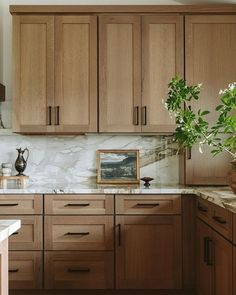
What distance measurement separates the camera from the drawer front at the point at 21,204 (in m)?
3.16

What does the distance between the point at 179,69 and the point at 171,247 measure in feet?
4.91

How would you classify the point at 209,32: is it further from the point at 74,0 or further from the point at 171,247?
the point at 171,247

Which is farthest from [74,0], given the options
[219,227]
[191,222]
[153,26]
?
[219,227]

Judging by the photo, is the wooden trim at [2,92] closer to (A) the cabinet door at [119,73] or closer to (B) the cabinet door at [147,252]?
(A) the cabinet door at [119,73]

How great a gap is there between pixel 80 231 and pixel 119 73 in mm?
1375

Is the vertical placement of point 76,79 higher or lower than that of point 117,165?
higher

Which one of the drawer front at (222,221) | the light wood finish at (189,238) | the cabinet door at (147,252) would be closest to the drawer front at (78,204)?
the cabinet door at (147,252)

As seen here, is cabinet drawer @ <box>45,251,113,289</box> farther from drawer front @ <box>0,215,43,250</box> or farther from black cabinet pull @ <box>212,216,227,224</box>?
black cabinet pull @ <box>212,216,227,224</box>

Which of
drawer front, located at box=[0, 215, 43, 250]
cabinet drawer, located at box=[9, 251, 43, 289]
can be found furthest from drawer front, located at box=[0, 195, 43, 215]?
cabinet drawer, located at box=[9, 251, 43, 289]

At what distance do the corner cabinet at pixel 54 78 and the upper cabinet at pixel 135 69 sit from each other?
0.10 metres

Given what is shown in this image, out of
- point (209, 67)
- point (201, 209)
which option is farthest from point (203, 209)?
point (209, 67)

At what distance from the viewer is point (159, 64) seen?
3.47 m

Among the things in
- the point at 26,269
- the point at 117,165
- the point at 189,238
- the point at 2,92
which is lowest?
the point at 26,269

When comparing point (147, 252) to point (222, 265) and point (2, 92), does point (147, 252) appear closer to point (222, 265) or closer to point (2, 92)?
point (222, 265)
